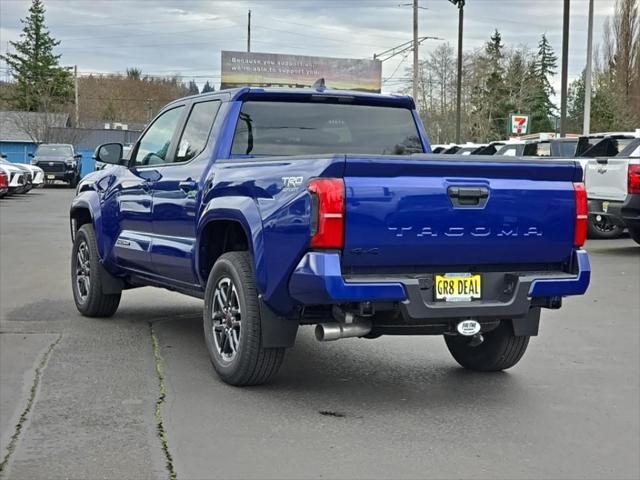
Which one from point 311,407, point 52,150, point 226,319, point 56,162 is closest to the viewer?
point 311,407

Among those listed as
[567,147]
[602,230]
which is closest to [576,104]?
[567,147]

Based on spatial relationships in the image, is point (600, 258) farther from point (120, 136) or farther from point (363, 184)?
point (120, 136)

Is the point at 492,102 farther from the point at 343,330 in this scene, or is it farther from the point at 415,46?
the point at 343,330

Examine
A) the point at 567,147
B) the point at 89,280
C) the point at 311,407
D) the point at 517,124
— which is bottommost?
the point at 311,407

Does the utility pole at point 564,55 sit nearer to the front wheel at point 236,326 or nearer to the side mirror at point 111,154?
the side mirror at point 111,154

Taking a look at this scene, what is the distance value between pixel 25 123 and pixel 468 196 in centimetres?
6453

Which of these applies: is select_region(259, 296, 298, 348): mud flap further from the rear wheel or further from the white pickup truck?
the rear wheel

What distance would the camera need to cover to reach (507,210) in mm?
5441

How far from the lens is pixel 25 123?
65.6 m

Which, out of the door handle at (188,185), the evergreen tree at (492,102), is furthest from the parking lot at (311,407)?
the evergreen tree at (492,102)

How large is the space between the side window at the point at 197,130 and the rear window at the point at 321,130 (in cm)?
30

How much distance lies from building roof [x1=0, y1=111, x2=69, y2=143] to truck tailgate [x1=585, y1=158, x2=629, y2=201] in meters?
53.7

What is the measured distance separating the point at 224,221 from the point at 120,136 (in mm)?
76196

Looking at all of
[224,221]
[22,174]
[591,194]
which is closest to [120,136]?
[22,174]
